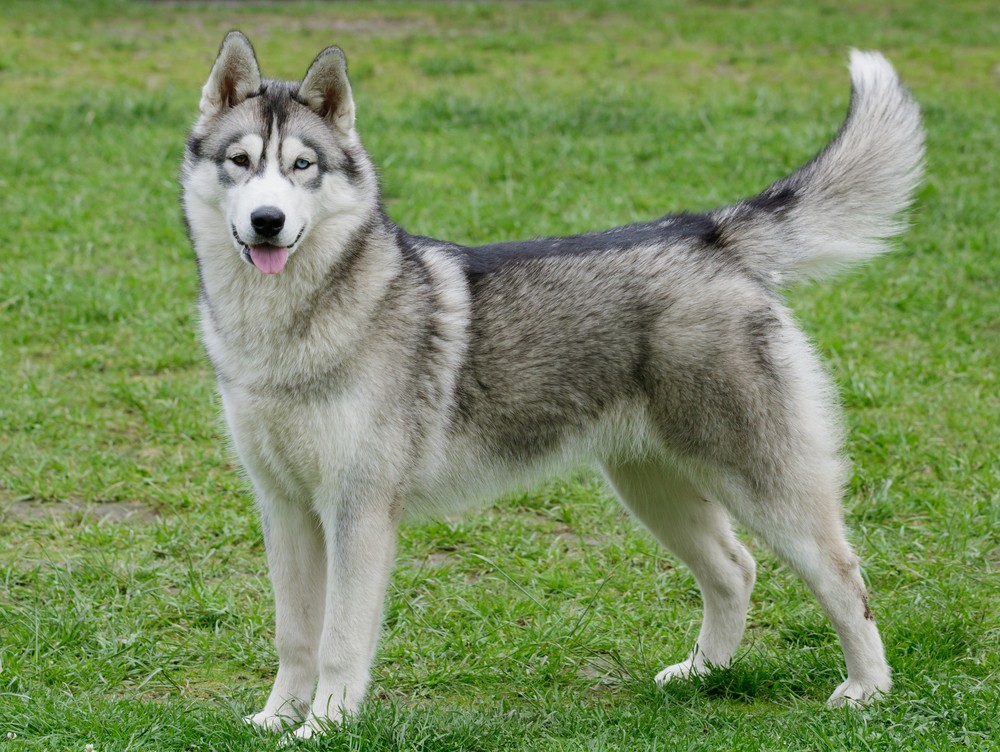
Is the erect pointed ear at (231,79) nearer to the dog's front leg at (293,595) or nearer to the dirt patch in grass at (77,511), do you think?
the dog's front leg at (293,595)

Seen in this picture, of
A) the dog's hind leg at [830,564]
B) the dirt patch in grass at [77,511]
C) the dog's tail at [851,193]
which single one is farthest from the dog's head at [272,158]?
the dirt patch in grass at [77,511]

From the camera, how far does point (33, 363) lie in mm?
6602

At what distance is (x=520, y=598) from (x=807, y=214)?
1.79 m

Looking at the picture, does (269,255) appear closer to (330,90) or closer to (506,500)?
(330,90)

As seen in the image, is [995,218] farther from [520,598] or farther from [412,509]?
[412,509]

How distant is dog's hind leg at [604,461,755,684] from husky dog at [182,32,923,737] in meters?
0.04

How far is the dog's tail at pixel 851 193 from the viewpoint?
4043 millimetres

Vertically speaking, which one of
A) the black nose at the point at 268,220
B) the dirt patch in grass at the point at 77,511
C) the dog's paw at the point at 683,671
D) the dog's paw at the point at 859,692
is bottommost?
the dirt patch in grass at the point at 77,511

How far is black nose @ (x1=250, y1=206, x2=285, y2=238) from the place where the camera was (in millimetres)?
3400

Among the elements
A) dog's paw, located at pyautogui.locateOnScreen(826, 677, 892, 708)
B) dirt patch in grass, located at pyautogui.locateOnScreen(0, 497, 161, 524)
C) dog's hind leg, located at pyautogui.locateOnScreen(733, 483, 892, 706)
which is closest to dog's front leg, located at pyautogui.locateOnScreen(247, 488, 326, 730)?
dog's hind leg, located at pyautogui.locateOnScreen(733, 483, 892, 706)

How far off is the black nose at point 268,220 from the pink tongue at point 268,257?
0.24ft

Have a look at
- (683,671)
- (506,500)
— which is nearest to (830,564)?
(683,671)

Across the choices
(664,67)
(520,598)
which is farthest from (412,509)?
(664,67)

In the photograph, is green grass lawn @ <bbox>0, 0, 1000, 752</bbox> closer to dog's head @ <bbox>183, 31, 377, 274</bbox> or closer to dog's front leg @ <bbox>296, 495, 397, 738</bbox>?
dog's front leg @ <bbox>296, 495, 397, 738</bbox>
